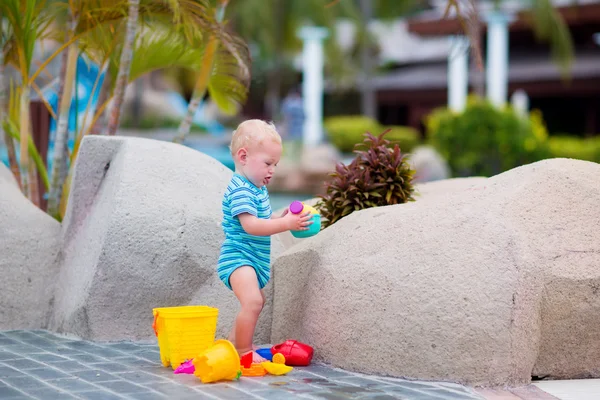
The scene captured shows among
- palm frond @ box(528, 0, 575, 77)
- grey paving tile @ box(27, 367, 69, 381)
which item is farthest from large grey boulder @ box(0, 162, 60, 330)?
palm frond @ box(528, 0, 575, 77)

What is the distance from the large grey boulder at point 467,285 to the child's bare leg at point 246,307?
1.43 feet

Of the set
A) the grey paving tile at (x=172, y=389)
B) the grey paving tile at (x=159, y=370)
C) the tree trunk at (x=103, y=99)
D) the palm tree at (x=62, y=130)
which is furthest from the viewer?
the tree trunk at (x=103, y=99)

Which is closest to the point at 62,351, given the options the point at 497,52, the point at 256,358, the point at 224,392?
the point at 256,358

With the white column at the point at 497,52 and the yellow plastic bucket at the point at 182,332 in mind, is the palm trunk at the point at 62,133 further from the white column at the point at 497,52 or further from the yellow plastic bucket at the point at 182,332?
the white column at the point at 497,52

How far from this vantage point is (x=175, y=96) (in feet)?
125

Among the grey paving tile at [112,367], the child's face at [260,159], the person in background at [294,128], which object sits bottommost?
the grey paving tile at [112,367]

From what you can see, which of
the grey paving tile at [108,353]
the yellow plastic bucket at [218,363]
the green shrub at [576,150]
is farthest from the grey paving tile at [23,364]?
the green shrub at [576,150]

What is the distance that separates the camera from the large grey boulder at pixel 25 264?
6.14m

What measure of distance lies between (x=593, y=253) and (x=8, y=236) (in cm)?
386

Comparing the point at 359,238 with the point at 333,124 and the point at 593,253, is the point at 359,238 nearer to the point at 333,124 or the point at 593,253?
the point at 593,253

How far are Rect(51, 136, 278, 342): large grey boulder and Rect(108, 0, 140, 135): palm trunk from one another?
49.8 inches

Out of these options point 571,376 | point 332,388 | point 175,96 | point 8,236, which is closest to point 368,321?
point 332,388

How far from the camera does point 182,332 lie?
4.99 metres

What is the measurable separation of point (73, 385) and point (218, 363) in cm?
75
